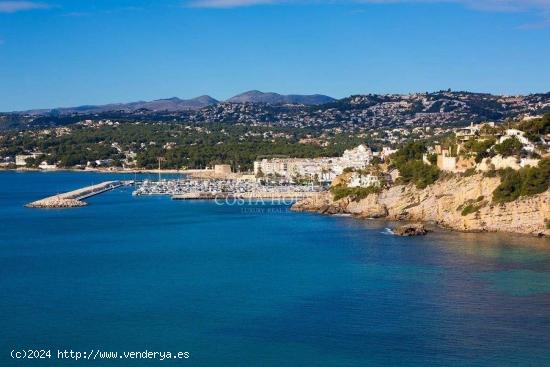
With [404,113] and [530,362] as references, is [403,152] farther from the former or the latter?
[404,113]

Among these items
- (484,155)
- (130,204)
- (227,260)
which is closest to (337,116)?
(130,204)

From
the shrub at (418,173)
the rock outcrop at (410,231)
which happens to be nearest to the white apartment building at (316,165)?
the shrub at (418,173)

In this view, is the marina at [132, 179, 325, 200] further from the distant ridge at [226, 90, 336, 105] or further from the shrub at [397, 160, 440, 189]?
the distant ridge at [226, 90, 336, 105]

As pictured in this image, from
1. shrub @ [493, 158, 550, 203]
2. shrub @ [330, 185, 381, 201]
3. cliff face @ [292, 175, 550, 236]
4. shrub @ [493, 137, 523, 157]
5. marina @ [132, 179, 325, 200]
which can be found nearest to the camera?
cliff face @ [292, 175, 550, 236]

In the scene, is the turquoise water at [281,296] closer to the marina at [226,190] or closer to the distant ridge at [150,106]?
the marina at [226,190]

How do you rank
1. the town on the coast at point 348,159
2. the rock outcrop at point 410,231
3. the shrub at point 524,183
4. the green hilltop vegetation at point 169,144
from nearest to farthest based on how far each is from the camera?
the shrub at point 524,183, the rock outcrop at point 410,231, the town on the coast at point 348,159, the green hilltop vegetation at point 169,144

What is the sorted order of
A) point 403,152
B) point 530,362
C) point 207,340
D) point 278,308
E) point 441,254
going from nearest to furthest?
1. point 530,362
2. point 207,340
3. point 278,308
4. point 441,254
5. point 403,152

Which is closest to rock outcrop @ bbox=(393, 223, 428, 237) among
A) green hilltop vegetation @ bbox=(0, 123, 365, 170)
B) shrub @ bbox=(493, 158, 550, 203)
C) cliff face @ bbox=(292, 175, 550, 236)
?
cliff face @ bbox=(292, 175, 550, 236)
